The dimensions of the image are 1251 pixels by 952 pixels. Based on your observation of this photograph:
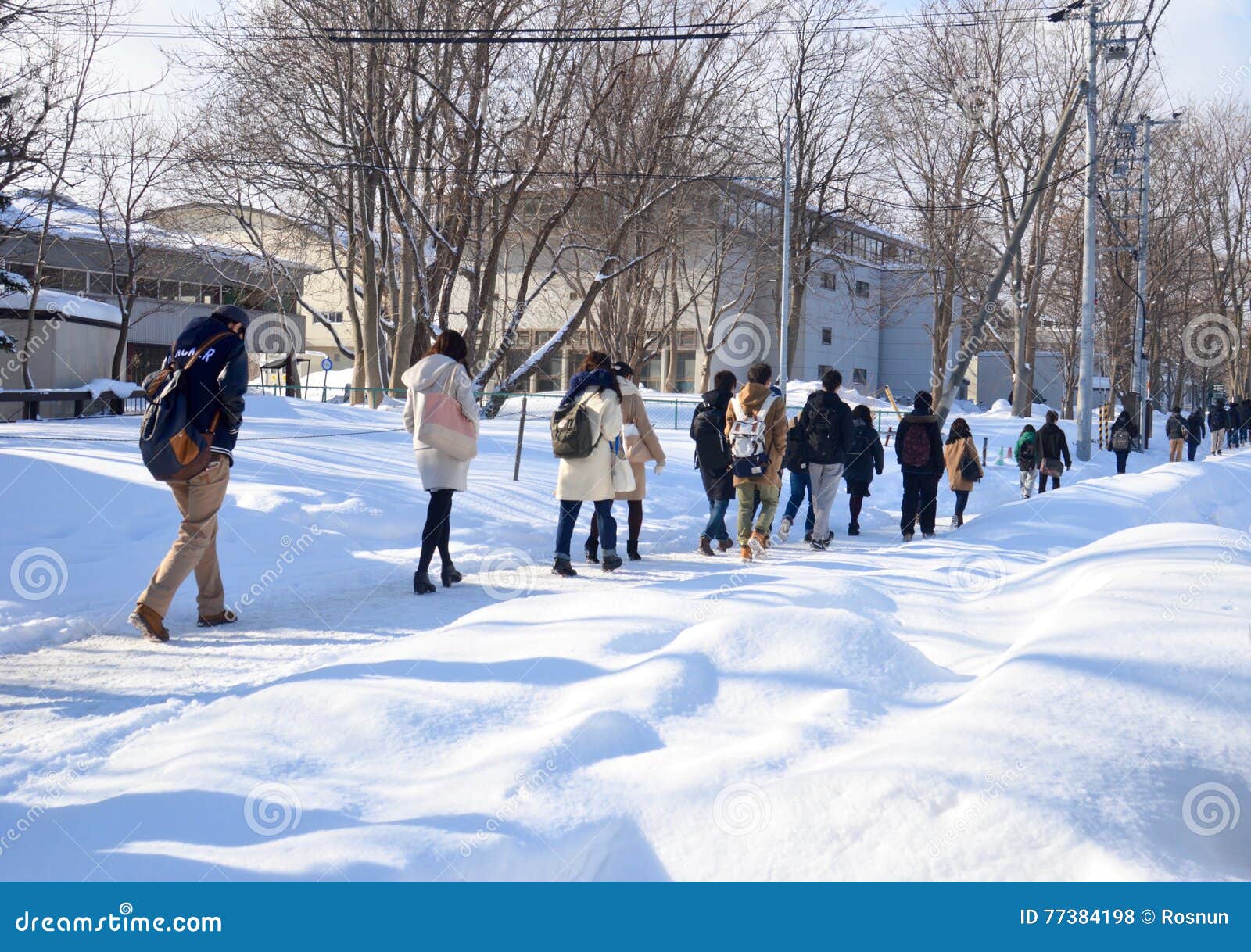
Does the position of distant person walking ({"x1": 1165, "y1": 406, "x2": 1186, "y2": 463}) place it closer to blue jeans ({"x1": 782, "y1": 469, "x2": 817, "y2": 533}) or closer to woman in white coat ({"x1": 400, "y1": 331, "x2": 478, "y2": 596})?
blue jeans ({"x1": 782, "y1": 469, "x2": 817, "y2": 533})

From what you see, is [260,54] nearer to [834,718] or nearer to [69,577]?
[69,577]

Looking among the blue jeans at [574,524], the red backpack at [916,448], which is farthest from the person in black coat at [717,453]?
the red backpack at [916,448]

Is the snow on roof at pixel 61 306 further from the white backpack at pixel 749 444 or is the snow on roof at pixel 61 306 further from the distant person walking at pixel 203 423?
the distant person walking at pixel 203 423

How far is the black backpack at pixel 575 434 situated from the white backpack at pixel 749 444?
5.69ft

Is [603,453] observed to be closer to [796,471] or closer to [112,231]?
[796,471]

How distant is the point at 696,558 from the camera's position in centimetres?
982

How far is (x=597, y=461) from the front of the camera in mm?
8727

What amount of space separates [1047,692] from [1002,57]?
125 ft

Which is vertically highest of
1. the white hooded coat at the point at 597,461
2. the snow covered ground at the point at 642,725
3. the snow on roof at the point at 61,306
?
the snow on roof at the point at 61,306

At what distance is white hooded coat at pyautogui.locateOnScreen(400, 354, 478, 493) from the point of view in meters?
7.84

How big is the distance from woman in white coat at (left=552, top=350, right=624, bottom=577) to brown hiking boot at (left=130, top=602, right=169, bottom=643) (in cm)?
324

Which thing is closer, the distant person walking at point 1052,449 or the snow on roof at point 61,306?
the distant person walking at point 1052,449

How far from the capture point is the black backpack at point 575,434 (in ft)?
28.3

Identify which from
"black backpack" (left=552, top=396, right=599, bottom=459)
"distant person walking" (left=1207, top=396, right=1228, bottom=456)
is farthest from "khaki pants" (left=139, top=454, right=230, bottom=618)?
"distant person walking" (left=1207, top=396, right=1228, bottom=456)
